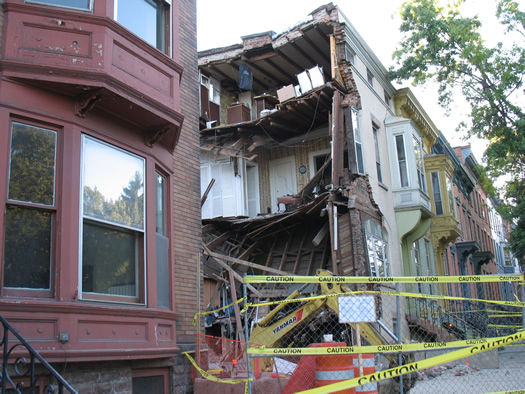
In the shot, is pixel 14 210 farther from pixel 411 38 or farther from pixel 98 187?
pixel 411 38

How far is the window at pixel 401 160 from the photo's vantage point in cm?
2167

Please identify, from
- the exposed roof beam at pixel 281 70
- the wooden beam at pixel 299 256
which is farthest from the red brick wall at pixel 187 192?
the exposed roof beam at pixel 281 70

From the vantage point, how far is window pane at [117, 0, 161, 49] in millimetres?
8188

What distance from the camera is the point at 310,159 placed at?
69.9 ft

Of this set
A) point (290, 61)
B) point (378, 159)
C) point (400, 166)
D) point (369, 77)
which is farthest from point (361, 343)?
point (290, 61)

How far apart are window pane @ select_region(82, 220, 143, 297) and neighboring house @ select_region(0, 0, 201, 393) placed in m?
0.02

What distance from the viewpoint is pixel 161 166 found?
28.6 ft

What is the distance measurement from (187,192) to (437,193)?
18.4 metres

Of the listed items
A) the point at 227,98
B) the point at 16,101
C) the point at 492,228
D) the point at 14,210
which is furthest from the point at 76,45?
the point at 492,228

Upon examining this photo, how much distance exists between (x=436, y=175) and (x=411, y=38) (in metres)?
6.47

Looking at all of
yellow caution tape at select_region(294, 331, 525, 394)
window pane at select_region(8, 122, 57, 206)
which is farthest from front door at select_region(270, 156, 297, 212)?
yellow caution tape at select_region(294, 331, 525, 394)

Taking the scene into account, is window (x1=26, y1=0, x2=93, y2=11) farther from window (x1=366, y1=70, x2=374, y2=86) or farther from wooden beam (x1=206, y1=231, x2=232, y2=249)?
window (x1=366, y1=70, x2=374, y2=86)

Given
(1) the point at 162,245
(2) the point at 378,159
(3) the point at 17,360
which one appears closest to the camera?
(3) the point at 17,360

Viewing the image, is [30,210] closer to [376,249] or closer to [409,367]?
[409,367]
